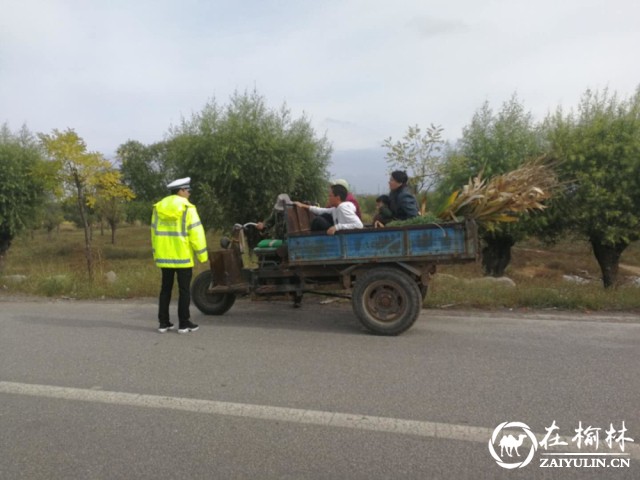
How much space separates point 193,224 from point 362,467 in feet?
13.6

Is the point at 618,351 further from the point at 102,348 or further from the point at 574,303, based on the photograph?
the point at 102,348

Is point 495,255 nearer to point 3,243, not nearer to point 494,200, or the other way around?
point 494,200

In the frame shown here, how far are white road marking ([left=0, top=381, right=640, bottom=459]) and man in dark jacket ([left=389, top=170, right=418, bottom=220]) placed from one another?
135 inches

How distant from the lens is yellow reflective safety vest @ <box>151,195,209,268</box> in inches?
257

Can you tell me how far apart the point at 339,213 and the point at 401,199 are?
0.85 metres

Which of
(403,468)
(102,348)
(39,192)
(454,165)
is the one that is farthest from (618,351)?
(39,192)

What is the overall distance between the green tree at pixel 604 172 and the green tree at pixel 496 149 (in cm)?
96

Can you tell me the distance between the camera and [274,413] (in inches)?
157

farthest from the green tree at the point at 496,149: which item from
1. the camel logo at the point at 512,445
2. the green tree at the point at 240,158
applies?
the camel logo at the point at 512,445

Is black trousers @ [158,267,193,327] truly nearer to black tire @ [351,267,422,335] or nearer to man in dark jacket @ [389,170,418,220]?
black tire @ [351,267,422,335]

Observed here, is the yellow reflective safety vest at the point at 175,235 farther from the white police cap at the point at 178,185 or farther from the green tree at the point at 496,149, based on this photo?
the green tree at the point at 496,149

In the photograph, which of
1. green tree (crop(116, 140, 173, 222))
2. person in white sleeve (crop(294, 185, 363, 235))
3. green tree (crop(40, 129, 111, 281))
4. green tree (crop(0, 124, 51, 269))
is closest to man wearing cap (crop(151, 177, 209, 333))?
person in white sleeve (crop(294, 185, 363, 235))

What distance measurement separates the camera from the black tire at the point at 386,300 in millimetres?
6137

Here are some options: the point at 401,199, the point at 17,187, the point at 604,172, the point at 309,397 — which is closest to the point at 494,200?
the point at 401,199
